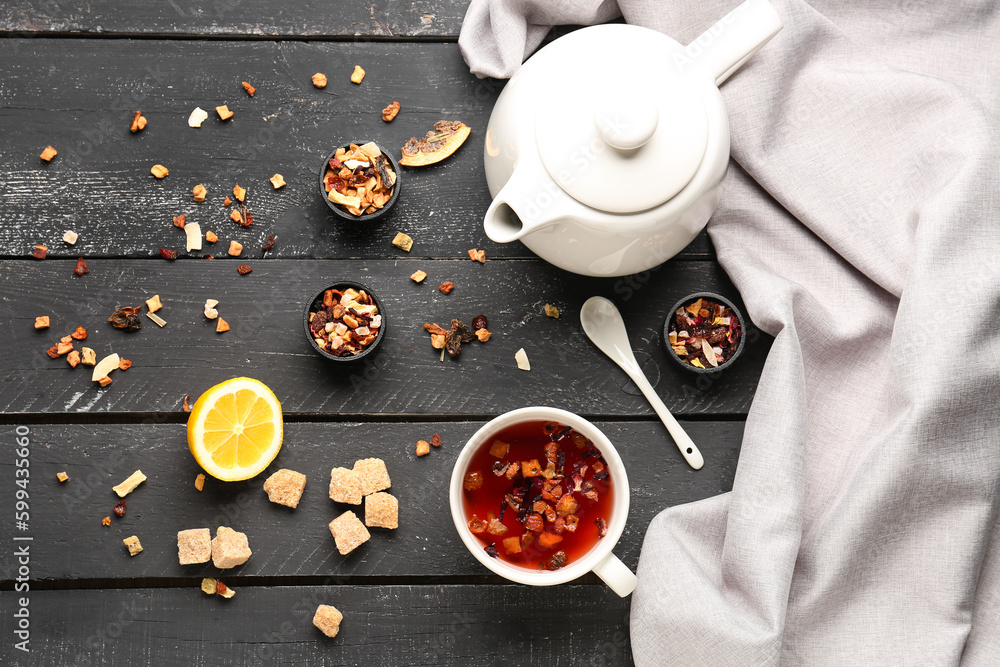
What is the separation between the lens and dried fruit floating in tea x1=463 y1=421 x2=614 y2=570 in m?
1.05

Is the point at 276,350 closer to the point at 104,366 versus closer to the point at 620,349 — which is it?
the point at 104,366

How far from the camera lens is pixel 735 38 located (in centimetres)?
89

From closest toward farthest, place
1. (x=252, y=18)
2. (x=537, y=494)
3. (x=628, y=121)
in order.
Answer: (x=628, y=121) → (x=537, y=494) → (x=252, y=18)

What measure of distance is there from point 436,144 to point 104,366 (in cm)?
65

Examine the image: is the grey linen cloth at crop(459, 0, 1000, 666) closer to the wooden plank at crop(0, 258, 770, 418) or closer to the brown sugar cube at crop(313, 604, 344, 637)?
the wooden plank at crop(0, 258, 770, 418)

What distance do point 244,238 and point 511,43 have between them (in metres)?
0.54

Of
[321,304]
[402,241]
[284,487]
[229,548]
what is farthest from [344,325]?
[229,548]

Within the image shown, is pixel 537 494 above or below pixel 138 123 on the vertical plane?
below

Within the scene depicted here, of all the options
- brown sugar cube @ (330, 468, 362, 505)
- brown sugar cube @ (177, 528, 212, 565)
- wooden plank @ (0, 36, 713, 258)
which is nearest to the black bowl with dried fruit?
wooden plank @ (0, 36, 713, 258)

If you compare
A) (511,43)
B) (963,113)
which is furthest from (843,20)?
Result: (511,43)

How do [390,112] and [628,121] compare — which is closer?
[628,121]

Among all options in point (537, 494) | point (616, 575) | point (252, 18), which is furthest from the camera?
point (252, 18)

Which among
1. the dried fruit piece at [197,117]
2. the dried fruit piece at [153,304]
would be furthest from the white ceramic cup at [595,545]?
the dried fruit piece at [197,117]

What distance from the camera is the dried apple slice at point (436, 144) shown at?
45.5 inches
